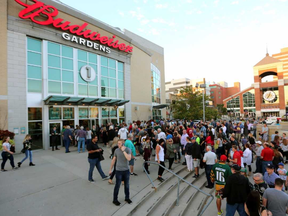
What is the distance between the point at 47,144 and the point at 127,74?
457 inches

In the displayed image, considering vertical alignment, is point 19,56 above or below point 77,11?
below

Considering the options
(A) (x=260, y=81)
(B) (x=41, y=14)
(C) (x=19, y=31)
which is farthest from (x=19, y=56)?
(A) (x=260, y=81)

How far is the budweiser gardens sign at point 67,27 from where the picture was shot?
39.1 feet

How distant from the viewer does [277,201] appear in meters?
3.45

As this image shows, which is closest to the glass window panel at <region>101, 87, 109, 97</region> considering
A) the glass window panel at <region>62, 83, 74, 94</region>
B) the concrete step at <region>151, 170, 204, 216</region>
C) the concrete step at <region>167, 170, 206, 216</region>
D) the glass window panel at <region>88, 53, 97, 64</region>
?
the glass window panel at <region>88, 53, 97, 64</region>

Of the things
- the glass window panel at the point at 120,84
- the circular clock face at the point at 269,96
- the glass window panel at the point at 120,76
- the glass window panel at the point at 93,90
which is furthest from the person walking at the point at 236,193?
the circular clock face at the point at 269,96

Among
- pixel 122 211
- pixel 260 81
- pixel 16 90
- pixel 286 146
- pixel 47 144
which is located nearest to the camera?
pixel 122 211

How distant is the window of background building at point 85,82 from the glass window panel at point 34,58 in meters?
3.26

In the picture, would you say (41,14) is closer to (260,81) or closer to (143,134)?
(143,134)

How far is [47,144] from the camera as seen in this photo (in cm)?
1234

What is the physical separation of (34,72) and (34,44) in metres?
2.14

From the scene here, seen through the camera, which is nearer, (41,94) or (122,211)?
(122,211)

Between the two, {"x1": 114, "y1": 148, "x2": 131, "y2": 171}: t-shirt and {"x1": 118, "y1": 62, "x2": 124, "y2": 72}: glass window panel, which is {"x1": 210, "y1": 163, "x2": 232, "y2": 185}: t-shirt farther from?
{"x1": 118, "y1": 62, "x2": 124, "y2": 72}: glass window panel

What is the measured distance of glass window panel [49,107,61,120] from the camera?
1295cm
